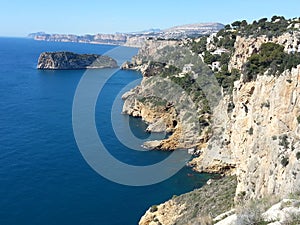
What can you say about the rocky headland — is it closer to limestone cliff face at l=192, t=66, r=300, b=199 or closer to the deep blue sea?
limestone cliff face at l=192, t=66, r=300, b=199

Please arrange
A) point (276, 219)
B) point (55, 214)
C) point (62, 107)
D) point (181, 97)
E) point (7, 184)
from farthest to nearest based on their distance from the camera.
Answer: point (62, 107), point (181, 97), point (7, 184), point (55, 214), point (276, 219)

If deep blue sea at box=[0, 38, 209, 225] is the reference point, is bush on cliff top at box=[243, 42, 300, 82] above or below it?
above

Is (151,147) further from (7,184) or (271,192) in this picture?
(271,192)

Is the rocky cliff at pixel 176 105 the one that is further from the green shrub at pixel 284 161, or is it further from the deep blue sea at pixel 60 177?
the green shrub at pixel 284 161

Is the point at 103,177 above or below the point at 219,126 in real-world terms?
below

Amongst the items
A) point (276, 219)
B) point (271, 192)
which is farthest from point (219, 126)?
point (276, 219)

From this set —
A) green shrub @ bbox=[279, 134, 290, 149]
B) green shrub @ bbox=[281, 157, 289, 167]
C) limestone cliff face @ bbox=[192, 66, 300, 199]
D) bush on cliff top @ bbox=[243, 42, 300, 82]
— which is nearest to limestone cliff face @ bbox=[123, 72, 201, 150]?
limestone cliff face @ bbox=[192, 66, 300, 199]

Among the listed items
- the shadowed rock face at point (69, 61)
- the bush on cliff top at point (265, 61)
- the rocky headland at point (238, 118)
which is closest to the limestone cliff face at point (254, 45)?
the rocky headland at point (238, 118)
